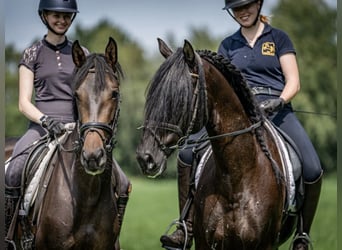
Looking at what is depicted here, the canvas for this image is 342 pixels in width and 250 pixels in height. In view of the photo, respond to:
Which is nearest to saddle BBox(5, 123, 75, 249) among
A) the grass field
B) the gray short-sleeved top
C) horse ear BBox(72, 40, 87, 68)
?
the gray short-sleeved top

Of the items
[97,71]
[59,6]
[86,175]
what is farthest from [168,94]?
[59,6]

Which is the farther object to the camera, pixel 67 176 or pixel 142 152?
pixel 67 176

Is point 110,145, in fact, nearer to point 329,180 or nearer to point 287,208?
point 287,208

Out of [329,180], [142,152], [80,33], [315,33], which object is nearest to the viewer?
[142,152]

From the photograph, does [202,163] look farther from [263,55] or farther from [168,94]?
[168,94]

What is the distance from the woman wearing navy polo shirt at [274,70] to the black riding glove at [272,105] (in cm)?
19

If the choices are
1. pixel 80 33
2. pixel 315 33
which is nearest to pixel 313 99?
pixel 315 33

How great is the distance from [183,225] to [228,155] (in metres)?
1.01

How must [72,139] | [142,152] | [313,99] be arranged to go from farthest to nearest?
[313,99], [72,139], [142,152]

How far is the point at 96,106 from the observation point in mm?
6777

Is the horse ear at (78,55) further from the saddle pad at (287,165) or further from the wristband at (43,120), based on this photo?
the saddle pad at (287,165)

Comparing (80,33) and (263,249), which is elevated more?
(80,33)

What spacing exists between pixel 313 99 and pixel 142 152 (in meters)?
42.4

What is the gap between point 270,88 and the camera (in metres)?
7.99
